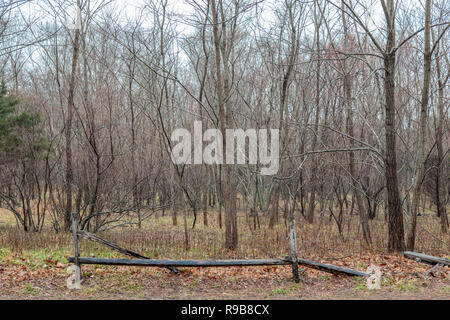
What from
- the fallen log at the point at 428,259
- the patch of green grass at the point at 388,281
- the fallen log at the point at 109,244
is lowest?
the patch of green grass at the point at 388,281

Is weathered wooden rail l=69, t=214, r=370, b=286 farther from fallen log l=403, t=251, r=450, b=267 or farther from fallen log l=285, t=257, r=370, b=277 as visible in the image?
fallen log l=403, t=251, r=450, b=267

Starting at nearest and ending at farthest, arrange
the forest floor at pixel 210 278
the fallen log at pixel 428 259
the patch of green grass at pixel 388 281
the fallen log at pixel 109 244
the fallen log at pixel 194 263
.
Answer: the forest floor at pixel 210 278
the fallen log at pixel 194 263
the patch of green grass at pixel 388 281
the fallen log at pixel 109 244
the fallen log at pixel 428 259

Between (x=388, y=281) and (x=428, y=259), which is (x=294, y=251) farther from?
(x=428, y=259)

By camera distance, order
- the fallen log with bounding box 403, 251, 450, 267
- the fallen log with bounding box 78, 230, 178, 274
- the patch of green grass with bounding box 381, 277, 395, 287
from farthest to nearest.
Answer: the fallen log with bounding box 403, 251, 450, 267 < the fallen log with bounding box 78, 230, 178, 274 < the patch of green grass with bounding box 381, 277, 395, 287

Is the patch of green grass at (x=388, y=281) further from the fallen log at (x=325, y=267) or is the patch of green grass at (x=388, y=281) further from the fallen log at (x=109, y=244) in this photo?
the fallen log at (x=109, y=244)

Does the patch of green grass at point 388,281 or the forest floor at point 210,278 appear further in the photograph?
the patch of green grass at point 388,281

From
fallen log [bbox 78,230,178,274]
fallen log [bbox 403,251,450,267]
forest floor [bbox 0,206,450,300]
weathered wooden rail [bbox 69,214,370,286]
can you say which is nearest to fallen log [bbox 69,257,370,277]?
weathered wooden rail [bbox 69,214,370,286]

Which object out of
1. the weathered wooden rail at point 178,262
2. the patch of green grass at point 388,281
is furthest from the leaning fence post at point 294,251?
the patch of green grass at point 388,281

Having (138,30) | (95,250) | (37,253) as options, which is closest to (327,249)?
(95,250)

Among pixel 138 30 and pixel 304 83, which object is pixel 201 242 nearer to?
pixel 138 30

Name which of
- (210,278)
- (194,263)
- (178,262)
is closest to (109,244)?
(178,262)

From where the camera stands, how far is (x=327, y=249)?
942cm

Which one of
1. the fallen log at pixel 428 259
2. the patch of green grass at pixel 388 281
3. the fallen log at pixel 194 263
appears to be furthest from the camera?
the fallen log at pixel 428 259

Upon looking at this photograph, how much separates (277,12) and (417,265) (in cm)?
941
